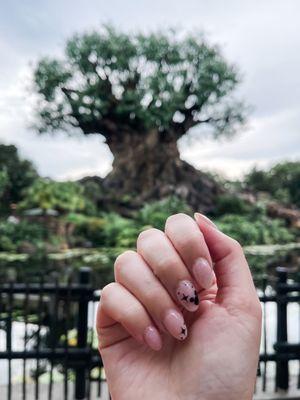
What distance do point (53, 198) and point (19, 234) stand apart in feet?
8.77

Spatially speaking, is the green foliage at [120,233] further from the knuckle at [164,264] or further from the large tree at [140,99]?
the knuckle at [164,264]

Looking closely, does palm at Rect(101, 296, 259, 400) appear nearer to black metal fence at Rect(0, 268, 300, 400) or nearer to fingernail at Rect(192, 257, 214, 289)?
fingernail at Rect(192, 257, 214, 289)

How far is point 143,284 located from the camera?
2.38ft

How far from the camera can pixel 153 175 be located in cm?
2217

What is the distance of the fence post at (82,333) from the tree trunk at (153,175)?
59.2ft

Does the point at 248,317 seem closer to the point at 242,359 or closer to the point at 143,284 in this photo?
the point at 242,359

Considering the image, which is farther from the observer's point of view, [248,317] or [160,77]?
[160,77]

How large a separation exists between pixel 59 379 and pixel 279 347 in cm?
164

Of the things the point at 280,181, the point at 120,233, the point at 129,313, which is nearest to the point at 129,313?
the point at 129,313

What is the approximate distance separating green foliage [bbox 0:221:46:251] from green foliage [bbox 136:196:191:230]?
3.59 m

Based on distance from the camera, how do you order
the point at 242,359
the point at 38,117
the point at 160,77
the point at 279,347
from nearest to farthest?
the point at 242,359, the point at 279,347, the point at 160,77, the point at 38,117

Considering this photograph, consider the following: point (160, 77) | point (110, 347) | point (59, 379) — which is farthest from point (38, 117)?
point (110, 347)

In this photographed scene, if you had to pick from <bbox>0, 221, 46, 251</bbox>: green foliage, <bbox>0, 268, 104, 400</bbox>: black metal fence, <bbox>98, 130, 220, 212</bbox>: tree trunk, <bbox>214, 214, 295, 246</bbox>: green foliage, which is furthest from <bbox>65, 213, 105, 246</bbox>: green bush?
<bbox>0, 268, 104, 400</bbox>: black metal fence

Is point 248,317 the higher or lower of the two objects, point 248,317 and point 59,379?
the higher
